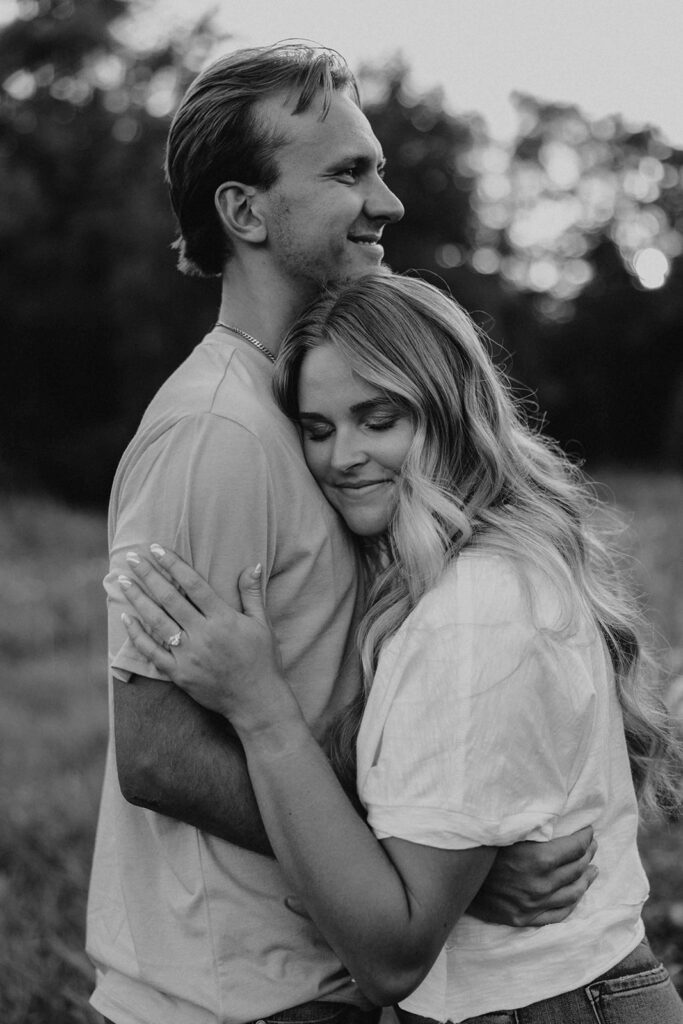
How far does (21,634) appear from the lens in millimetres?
10383

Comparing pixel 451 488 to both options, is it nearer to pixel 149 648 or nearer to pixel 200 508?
pixel 200 508

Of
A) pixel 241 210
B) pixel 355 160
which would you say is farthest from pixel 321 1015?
pixel 355 160

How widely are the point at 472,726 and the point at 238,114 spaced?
1514 mm

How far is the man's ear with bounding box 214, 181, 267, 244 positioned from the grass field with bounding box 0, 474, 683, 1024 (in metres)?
1.71

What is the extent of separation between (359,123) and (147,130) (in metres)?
24.8

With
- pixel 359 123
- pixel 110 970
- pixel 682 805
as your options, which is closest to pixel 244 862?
pixel 110 970

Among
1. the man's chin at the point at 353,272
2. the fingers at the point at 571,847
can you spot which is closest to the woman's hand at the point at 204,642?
the fingers at the point at 571,847

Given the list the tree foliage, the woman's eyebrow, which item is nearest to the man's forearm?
the woman's eyebrow

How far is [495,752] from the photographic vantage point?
187cm

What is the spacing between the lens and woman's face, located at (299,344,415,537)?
2.31 meters

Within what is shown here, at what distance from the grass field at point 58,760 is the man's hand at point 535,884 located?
139 centimetres

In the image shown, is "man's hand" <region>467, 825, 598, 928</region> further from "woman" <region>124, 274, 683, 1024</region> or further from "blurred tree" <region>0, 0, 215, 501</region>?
"blurred tree" <region>0, 0, 215, 501</region>

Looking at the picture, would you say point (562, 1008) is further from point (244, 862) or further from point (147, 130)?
point (147, 130)

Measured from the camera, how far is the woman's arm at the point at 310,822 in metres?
1.88
